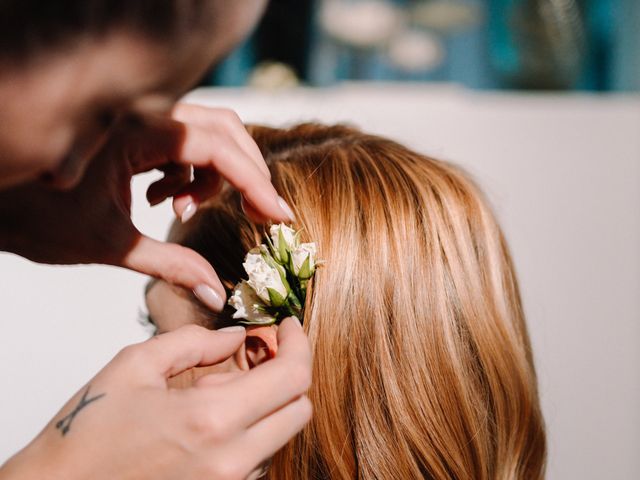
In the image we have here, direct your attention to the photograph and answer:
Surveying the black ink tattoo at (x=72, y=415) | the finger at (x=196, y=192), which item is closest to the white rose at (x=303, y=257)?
the finger at (x=196, y=192)

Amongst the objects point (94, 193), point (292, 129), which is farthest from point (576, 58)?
point (94, 193)

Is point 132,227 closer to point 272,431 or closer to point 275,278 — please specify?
point 275,278

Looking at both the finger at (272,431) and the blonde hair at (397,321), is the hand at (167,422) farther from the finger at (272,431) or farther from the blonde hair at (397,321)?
the blonde hair at (397,321)

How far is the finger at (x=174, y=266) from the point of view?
2.01 ft

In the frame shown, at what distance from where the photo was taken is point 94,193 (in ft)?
2.03

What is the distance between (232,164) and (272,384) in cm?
25

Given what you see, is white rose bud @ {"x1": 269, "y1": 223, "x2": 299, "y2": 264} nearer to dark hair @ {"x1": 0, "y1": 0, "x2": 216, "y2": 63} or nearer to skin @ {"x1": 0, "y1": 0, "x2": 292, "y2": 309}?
skin @ {"x1": 0, "y1": 0, "x2": 292, "y2": 309}

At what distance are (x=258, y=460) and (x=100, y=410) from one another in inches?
5.3

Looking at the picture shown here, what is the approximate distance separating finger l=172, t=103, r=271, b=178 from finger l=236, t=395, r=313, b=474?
27cm

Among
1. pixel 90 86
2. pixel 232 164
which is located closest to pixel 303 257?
pixel 232 164

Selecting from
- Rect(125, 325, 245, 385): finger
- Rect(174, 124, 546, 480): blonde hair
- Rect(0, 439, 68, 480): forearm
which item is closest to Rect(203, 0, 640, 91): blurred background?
Rect(174, 124, 546, 480): blonde hair

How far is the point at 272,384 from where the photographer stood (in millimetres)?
477

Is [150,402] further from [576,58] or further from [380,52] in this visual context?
[576,58]

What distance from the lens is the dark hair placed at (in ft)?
0.90
